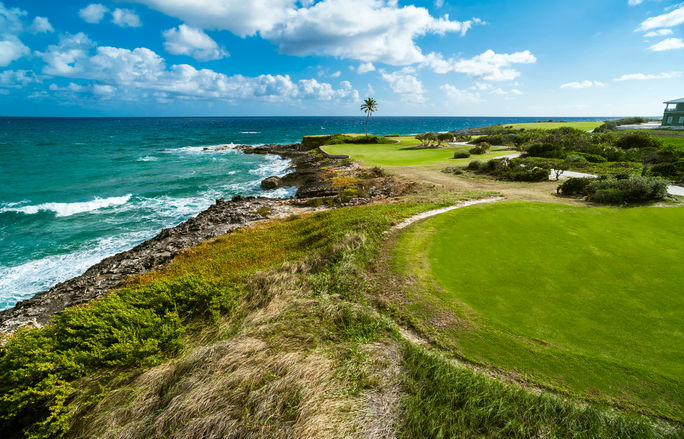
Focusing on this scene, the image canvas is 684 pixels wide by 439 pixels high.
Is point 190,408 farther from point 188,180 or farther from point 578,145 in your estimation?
point 578,145

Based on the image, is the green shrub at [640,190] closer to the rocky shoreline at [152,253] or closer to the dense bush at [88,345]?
the rocky shoreline at [152,253]

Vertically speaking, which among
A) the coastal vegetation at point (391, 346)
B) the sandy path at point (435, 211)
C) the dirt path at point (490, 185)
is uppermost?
the dirt path at point (490, 185)

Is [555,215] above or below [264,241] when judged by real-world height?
above

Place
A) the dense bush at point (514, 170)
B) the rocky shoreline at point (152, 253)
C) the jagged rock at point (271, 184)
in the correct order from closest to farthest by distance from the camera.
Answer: the rocky shoreline at point (152, 253), the dense bush at point (514, 170), the jagged rock at point (271, 184)

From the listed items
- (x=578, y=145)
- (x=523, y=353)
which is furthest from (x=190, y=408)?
(x=578, y=145)

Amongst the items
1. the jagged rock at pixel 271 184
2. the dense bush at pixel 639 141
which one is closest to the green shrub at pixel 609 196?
the dense bush at pixel 639 141

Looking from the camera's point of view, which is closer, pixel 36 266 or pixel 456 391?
pixel 456 391

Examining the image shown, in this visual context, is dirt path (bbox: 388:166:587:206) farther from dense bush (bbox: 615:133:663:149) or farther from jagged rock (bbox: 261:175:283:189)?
dense bush (bbox: 615:133:663:149)

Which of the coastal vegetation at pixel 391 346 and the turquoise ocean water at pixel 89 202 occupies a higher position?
the coastal vegetation at pixel 391 346
